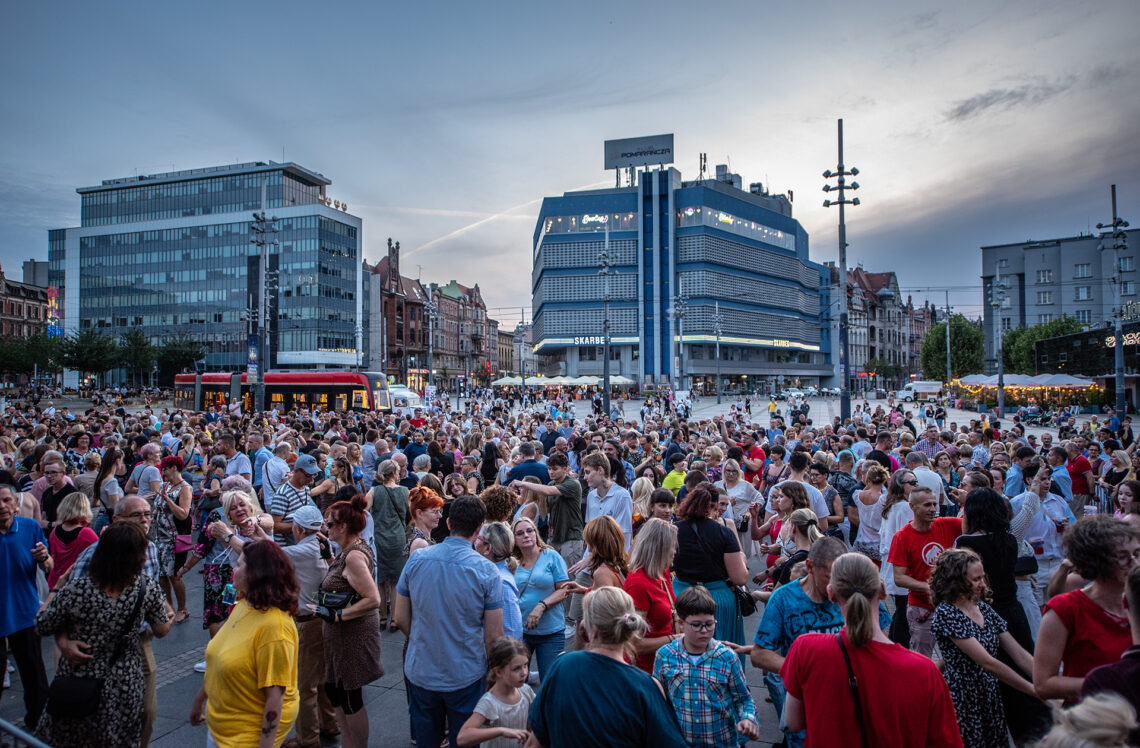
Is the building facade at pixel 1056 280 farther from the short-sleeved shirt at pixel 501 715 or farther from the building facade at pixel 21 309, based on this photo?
the building facade at pixel 21 309

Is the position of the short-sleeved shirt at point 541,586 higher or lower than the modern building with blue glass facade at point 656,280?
lower

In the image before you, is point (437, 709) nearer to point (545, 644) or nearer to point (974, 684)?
point (545, 644)

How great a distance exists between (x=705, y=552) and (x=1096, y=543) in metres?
2.30

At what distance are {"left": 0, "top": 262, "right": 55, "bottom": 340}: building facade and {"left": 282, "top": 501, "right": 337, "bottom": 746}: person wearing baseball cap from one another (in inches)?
4583

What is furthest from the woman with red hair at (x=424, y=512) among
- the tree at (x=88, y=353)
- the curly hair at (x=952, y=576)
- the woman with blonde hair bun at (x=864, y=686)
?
the tree at (x=88, y=353)

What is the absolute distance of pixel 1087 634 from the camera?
314cm

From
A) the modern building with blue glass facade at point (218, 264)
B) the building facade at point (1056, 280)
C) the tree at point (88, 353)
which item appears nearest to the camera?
the tree at point (88, 353)

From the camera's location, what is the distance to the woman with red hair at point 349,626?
4328 mm

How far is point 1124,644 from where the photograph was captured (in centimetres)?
308

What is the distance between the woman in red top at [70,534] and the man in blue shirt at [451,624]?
318 cm

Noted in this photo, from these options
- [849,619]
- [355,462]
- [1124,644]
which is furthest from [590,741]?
[355,462]

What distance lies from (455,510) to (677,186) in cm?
9772

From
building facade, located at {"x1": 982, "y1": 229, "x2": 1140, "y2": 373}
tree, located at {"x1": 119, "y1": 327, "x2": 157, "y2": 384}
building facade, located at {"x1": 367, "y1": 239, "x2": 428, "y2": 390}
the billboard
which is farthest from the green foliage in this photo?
building facade, located at {"x1": 982, "y1": 229, "x2": 1140, "y2": 373}

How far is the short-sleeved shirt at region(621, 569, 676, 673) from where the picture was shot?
407 cm
